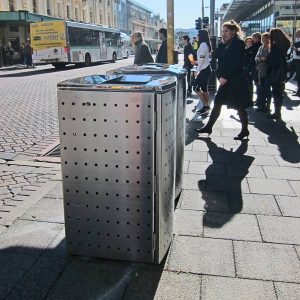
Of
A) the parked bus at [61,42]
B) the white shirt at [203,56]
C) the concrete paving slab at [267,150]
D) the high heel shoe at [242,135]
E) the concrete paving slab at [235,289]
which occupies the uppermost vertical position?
the parked bus at [61,42]

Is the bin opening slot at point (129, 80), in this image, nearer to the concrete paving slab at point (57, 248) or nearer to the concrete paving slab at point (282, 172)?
the concrete paving slab at point (57, 248)

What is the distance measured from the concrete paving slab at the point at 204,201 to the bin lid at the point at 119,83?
1531 millimetres

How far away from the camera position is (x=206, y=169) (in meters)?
5.23

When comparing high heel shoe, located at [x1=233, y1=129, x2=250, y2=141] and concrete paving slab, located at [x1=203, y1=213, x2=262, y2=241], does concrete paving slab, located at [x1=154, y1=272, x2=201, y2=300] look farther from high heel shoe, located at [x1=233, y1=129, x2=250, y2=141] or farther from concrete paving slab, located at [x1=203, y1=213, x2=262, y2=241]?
high heel shoe, located at [x1=233, y1=129, x2=250, y2=141]

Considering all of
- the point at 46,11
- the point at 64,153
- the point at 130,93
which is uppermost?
the point at 46,11

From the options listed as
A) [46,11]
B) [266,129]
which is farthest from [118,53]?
[266,129]

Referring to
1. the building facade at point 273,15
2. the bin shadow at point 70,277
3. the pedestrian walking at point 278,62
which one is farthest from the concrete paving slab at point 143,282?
the building facade at point 273,15

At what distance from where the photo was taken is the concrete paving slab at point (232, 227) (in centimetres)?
340

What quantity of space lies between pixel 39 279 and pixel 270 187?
2.80m

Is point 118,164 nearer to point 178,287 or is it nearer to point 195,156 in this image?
point 178,287

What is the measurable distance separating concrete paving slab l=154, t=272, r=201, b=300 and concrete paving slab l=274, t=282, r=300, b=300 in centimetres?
52

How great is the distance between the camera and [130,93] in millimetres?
2584

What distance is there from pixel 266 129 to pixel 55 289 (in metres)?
5.76

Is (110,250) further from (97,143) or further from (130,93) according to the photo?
(130,93)
